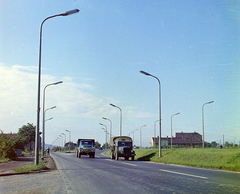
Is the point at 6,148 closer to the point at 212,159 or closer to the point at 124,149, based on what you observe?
Answer: the point at 124,149

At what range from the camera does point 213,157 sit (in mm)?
21031

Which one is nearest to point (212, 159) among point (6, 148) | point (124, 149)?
point (124, 149)

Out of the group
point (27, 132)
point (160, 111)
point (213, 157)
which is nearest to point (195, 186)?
point (213, 157)

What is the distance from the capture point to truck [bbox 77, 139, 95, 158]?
41938 mm

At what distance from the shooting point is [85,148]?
4219 centimetres

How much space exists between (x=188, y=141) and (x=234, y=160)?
115542 mm

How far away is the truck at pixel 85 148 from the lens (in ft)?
138

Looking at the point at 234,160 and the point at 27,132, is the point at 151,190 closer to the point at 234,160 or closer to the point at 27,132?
the point at 234,160

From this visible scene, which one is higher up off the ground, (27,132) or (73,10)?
(73,10)

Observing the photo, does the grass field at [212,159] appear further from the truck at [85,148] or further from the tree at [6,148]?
the tree at [6,148]

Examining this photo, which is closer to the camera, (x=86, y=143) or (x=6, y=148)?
(x=6, y=148)

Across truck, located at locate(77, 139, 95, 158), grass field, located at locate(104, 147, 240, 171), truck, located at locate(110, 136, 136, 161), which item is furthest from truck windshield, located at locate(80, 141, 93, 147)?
grass field, located at locate(104, 147, 240, 171)

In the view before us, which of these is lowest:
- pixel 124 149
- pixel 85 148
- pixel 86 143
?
pixel 85 148

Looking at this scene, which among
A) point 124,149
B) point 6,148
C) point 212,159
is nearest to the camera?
point 212,159
